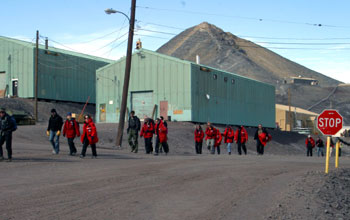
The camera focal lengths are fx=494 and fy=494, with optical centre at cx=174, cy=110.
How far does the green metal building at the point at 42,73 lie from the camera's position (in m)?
46.4

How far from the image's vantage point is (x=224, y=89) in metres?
44.9

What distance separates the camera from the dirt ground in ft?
25.4

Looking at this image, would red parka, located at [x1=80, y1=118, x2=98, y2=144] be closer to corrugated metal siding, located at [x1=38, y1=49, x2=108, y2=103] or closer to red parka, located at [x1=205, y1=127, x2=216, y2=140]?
red parka, located at [x1=205, y1=127, x2=216, y2=140]

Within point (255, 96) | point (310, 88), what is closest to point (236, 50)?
point (310, 88)

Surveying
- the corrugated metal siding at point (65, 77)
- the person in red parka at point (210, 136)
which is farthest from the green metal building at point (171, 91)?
the person in red parka at point (210, 136)

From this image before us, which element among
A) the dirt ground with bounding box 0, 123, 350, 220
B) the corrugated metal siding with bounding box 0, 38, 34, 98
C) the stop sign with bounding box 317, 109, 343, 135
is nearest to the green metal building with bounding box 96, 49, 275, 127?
the corrugated metal siding with bounding box 0, 38, 34, 98

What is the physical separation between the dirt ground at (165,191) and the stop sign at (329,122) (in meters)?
1.16

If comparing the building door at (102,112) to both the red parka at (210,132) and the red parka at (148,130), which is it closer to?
the red parka at (210,132)

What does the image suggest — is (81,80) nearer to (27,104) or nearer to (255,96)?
(27,104)

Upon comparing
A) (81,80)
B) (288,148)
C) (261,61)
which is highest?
(261,61)

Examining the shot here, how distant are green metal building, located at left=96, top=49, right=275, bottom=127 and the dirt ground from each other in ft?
83.8

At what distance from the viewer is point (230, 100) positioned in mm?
45688

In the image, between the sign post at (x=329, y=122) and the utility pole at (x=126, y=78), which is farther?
the utility pole at (x=126, y=78)

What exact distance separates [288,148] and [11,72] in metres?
27.2
